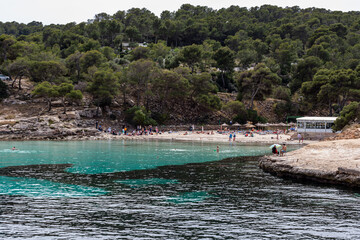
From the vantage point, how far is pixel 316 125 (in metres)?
66.8

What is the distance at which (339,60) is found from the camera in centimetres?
11000

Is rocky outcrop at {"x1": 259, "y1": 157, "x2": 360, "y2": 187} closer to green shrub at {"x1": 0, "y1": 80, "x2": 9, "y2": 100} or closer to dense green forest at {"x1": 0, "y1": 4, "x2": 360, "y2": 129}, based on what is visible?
dense green forest at {"x1": 0, "y1": 4, "x2": 360, "y2": 129}

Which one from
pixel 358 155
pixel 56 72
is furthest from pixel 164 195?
pixel 56 72

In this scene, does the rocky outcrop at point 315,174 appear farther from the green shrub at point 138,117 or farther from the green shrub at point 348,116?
the green shrub at point 138,117

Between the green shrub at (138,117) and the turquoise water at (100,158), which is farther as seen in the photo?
the green shrub at (138,117)

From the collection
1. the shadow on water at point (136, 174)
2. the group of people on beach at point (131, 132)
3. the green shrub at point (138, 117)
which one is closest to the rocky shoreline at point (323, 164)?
the shadow on water at point (136, 174)

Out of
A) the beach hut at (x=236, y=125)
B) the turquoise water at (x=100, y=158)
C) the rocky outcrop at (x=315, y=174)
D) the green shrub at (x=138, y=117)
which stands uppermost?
the green shrub at (x=138, y=117)

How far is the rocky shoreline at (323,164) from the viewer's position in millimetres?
25969

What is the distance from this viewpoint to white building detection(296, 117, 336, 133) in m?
65.4

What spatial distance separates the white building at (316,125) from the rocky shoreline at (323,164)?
31.1 meters

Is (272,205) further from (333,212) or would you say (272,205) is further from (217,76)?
(217,76)

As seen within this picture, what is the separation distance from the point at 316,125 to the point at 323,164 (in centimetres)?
4048

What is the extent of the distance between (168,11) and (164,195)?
182975mm

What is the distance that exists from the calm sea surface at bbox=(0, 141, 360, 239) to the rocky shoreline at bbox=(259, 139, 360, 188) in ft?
3.89
